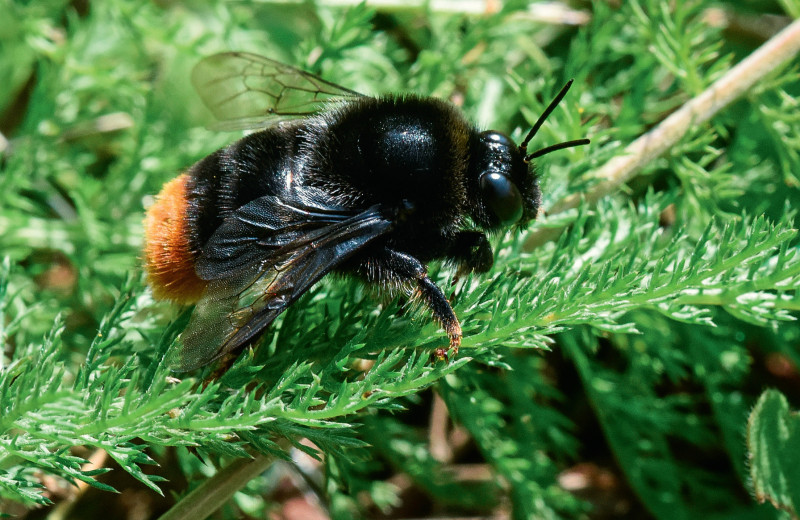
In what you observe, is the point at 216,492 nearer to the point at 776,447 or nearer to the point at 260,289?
the point at 260,289

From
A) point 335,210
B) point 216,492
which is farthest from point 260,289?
point 216,492

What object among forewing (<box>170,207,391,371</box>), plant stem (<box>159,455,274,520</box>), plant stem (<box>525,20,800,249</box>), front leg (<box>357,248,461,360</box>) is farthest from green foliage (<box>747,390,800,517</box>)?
plant stem (<box>159,455,274,520</box>)

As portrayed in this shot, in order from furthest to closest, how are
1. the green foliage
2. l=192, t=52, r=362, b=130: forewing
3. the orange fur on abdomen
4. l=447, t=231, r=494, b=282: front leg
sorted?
l=192, t=52, r=362, b=130: forewing, the green foliage, l=447, t=231, r=494, b=282: front leg, the orange fur on abdomen

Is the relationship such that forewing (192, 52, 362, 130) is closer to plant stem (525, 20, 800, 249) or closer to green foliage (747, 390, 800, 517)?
plant stem (525, 20, 800, 249)

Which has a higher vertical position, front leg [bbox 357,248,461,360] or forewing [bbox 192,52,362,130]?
forewing [bbox 192,52,362,130]

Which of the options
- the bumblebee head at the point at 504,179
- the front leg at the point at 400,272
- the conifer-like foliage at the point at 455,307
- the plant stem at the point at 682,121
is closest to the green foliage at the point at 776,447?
the conifer-like foliage at the point at 455,307

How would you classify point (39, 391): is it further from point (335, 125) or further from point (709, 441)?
point (709, 441)

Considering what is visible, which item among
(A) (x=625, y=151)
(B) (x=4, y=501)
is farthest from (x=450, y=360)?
(B) (x=4, y=501)

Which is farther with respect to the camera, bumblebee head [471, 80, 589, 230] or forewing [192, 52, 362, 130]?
forewing [192, 52, 362, 130]

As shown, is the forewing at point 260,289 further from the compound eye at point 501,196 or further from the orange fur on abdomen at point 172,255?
the compound eye at point 501,196
